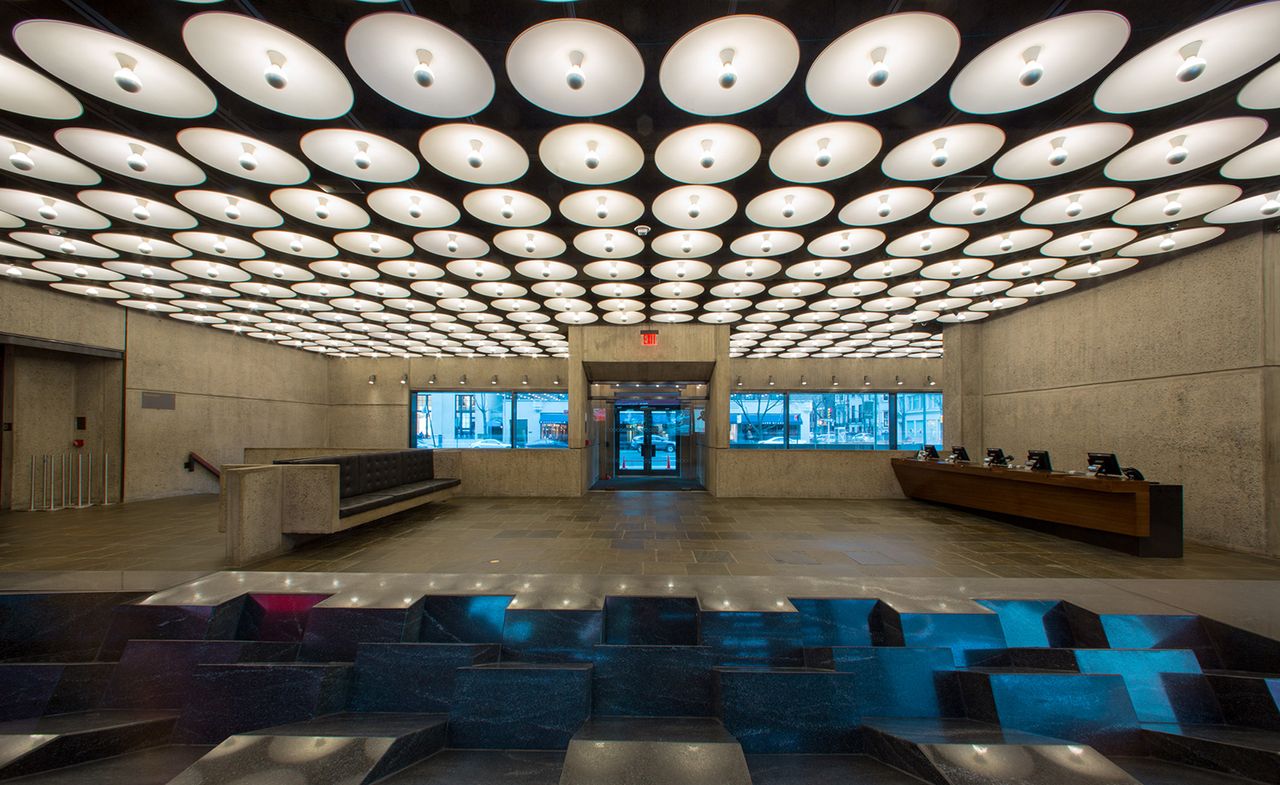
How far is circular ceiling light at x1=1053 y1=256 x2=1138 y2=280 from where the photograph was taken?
251 inches

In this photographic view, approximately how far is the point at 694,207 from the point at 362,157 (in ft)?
10.6

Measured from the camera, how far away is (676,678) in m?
1.88

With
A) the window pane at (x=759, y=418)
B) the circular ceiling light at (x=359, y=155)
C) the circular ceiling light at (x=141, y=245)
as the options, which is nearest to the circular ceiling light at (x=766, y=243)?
the circular ceiling light at (x=359, y=155)

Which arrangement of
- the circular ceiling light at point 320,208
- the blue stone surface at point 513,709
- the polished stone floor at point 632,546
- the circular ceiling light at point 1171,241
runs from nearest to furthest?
Answer: the blue stone surface at point 513,709
the polished stone floor at point 632,546
the circular ceiling light at point 320,208
the circular ceiling light at point 1171,241

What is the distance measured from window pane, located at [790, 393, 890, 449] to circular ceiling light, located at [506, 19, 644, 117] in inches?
581

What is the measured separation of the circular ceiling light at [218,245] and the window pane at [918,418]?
715 inches

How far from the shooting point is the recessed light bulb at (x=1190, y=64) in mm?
2773

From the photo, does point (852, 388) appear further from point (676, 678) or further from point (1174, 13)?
point (676, 678)

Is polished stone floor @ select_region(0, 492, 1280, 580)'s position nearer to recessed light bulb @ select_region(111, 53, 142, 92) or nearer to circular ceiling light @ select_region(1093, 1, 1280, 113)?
circular ceiling light @ select_region(1093, 1, 1280, 113)

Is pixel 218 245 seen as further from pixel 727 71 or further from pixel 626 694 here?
pixel 626 694

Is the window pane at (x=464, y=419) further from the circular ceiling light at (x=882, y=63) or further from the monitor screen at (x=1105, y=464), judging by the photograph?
the monitor screen at (x=1105, y=464)

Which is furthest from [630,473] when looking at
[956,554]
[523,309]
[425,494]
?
[956,554]

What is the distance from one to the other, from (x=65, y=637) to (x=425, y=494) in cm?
475

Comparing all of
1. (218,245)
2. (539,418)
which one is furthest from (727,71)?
(539,418)
